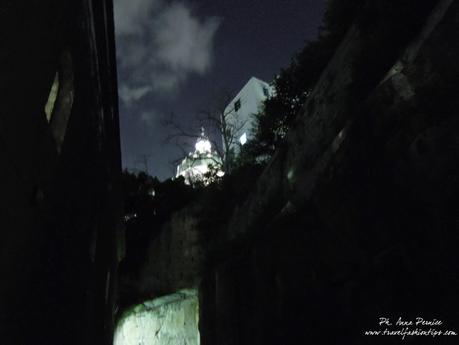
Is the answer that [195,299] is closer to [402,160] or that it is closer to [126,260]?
[126,260]

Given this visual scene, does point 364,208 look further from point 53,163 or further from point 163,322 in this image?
point 163,322

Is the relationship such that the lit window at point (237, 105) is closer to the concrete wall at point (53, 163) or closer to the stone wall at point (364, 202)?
the concrete wall at point (53, 163)

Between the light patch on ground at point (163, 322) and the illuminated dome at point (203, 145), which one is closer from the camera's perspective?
the light patch on ground at point (163, 322)

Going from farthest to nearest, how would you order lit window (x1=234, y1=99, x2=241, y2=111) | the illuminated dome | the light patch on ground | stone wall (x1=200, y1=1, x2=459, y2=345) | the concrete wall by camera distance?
lit window (x1=234, y1=99, x2=241, y2=111) → the illuminated dome → the light patch on ground → stone wall (x1=200, y1=1, x2=459, y2=345) → the concrete wall

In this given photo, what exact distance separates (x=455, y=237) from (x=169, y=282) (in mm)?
13334

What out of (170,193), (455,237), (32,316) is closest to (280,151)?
(455,237)

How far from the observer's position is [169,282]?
1550 centimetres

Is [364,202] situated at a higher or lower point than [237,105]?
lower

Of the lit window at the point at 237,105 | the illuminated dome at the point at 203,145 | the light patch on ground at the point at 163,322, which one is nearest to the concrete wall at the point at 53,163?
the light patch on ground at the point at 163,322

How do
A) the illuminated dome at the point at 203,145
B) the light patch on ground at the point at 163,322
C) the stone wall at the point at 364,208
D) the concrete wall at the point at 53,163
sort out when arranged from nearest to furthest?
the concrete wall at the point at 53,163 → the stone wall at the point at 364,208 → the light patch on ground at the point at 163,322 → the illuminated dome at the point at 203,145

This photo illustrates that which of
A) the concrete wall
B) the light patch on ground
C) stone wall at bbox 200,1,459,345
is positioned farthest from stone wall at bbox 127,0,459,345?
the light patch on ground

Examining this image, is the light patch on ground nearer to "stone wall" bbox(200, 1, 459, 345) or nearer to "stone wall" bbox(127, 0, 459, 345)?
"stone wall" bbox(127, 0, 459, 345)

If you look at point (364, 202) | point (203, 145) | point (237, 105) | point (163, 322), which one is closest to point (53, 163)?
point (364, 202)

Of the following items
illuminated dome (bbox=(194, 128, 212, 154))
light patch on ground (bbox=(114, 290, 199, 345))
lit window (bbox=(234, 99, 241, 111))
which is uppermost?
lit window (bbox=(234, 99, 241, 111))
